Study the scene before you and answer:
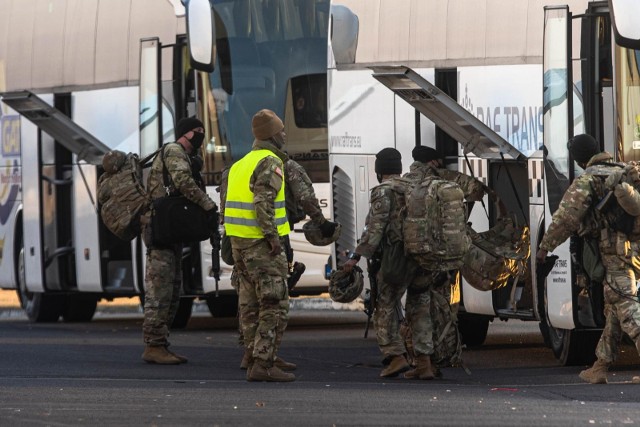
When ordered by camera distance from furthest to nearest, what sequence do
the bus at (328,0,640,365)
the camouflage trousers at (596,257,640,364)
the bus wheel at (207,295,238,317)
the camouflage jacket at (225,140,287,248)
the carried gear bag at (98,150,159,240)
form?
the bus wheel at (207,295,238,317), the carried gear bag at (98,150,159,240), the bus at (328,0,640,365), the camouflage jacket at (225,140,287,248), the camouflage trousers at (596,257,640,364)

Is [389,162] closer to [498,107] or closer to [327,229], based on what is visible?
[327,229]

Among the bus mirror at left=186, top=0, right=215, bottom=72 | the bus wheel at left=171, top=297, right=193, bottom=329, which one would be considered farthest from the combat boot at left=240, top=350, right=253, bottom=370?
the bus wheel at left=171, top=297, right=193, bottom=329

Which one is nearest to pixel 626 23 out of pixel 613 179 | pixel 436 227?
pixel 613 179

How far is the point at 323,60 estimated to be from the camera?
20047 millimetres

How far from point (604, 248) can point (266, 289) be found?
7.67ft

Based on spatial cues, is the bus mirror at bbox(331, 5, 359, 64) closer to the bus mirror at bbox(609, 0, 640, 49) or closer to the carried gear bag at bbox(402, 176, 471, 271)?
the carried gear bag at bbox(402, 176, 471, 271)

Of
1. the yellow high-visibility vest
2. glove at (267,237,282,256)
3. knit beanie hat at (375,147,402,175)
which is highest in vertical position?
knit beanie hat at (375,147,402,175)

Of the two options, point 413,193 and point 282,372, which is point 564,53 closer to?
point 413,193

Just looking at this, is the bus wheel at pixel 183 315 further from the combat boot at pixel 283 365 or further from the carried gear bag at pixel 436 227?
the carried gear bag at pixel 436 227

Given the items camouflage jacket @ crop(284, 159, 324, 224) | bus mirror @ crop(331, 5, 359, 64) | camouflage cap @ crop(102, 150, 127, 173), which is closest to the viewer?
camouflage jacket @ crop(284, 159, 324, 224)

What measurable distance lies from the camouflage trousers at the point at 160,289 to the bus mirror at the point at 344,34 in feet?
10.0

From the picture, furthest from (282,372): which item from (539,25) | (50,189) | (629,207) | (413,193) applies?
(50,189)

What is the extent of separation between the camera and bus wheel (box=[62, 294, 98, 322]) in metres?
23.8

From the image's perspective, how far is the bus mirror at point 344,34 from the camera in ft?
58.9
